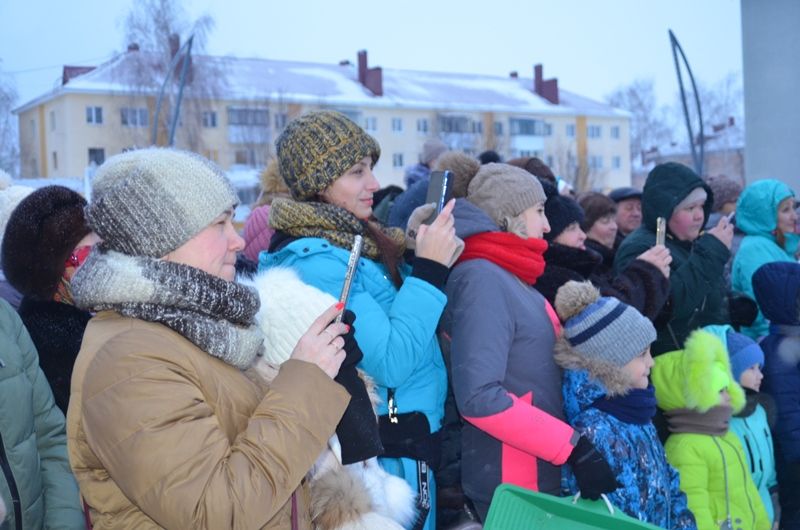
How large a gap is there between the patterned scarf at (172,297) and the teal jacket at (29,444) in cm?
63

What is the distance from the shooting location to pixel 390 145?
173 ft

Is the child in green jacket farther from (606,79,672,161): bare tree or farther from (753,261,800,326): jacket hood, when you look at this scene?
(606,79,672,161): bare tree

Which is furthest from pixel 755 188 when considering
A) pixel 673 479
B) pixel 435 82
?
Result: pixel 435 82

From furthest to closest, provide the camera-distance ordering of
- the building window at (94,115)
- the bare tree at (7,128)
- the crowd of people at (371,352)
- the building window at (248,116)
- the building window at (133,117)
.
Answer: the building window at (248,116)
the building window at (94,115)
the building window at (133,117)
the bare tree at (7,128)
the crowd of people at (371,352)

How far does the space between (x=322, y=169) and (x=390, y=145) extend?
163 feet

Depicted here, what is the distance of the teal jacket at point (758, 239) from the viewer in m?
5.65

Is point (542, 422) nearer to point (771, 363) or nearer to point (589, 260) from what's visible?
point (589, 260)

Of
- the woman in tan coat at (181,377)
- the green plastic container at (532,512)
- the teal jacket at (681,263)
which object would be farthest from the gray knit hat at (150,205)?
→ the teal jacket at (681,263)

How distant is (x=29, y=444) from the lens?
267cm

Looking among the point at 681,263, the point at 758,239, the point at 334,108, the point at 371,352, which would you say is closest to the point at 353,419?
the point at 371,352

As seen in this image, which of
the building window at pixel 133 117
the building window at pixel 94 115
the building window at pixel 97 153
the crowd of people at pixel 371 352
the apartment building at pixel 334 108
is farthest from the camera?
the building window at pixel 97 153

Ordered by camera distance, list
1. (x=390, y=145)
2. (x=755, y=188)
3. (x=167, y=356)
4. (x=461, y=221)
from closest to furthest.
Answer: (x=167, y=356), (x=461, y=221), (x=755, y=188), (x=390, y=145)

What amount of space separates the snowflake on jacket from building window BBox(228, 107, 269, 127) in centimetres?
4208

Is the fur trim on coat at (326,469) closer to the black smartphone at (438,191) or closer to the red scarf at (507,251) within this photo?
the black smartphone at (438,191)
